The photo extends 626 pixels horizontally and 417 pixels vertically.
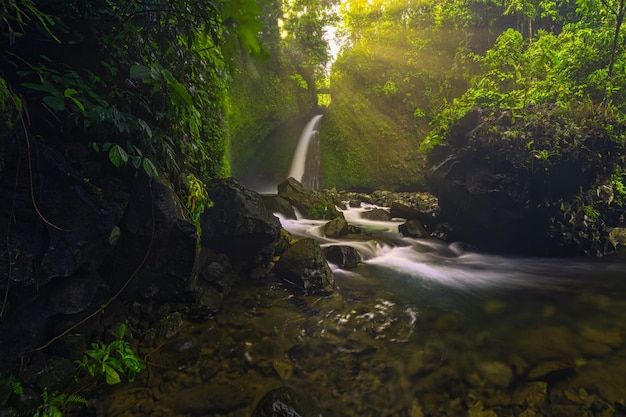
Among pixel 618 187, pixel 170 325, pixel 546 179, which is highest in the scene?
pixel 546 179

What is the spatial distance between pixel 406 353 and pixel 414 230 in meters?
5.90

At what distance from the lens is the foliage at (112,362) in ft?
8.43

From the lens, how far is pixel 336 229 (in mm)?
8578

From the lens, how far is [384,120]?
20.2 metres

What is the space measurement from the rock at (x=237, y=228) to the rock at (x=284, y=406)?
9.66 ft

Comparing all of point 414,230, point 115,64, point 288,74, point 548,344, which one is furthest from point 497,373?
point 288,74

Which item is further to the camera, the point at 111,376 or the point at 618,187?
the point at 618,187

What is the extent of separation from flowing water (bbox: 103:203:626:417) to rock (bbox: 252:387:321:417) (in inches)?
4.2

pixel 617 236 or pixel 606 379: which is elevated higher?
pixel 617 236

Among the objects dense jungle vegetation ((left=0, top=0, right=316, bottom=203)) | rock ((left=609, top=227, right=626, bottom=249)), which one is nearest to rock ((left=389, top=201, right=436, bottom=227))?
rock ((left=609, top=227, right=626, bottom=249))

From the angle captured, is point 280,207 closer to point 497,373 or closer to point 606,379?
point 497,373

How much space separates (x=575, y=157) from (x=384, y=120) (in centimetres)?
1419

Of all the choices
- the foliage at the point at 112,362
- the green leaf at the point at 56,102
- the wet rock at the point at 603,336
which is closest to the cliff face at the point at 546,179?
the wet rock at the point at 603,336

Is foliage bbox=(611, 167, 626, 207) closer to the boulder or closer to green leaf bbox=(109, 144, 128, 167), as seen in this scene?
the boulder
